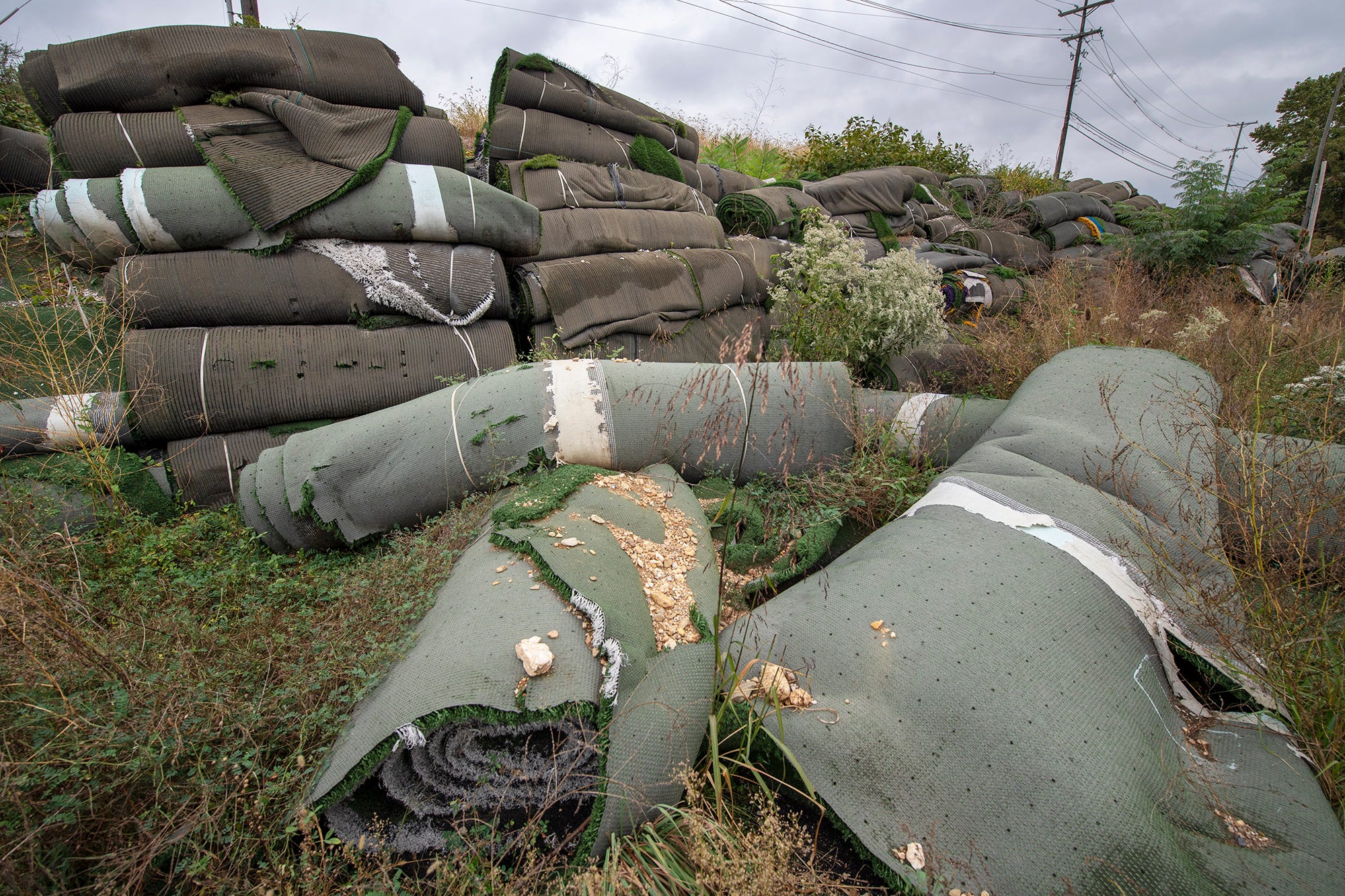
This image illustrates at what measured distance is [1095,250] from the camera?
8500mm

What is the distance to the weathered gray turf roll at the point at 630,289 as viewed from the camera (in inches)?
140

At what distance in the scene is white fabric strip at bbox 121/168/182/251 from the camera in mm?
2674

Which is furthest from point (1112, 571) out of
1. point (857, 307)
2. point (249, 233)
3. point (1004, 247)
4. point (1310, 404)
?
point (1004, 247)

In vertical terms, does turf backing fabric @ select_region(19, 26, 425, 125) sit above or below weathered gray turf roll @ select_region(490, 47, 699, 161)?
below

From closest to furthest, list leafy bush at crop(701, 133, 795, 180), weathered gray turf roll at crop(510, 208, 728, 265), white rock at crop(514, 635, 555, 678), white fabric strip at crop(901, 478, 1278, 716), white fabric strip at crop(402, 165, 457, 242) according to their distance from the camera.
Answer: white rock at crop(514, 635, 555, 678)
white fabric strip at crop(901, 478, 1278, 716)
white fabric strip at crop(402, 165, 457, 242)
weathered gray turf roll at crop(510, 208, 728, 265)
leafy bush at crop(701, 133, 795, 180)

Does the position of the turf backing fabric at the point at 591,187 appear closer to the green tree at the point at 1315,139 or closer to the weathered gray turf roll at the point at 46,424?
the weathered gray turf roll at the point at 46,424

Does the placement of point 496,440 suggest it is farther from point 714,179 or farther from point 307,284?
point 714,179

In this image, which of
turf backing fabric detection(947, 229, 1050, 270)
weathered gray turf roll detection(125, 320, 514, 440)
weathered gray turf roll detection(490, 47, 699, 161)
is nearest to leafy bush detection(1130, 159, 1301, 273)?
turf backing fabric detection(947, 229, 1050, 270)

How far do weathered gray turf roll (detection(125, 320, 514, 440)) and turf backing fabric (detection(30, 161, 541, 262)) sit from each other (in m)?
0.44

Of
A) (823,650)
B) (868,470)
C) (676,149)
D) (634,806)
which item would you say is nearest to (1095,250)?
(676,149)

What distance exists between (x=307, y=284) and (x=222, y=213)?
Result: 0.44 m

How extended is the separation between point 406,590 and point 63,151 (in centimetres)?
282

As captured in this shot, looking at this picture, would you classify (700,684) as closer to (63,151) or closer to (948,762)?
(948,762)

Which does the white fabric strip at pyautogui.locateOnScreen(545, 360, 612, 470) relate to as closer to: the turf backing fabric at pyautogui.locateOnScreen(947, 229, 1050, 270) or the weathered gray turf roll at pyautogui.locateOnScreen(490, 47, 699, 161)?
the weathered gray turf roll at pyautogui.locateOnScreen(490, 47, 699, 161)
